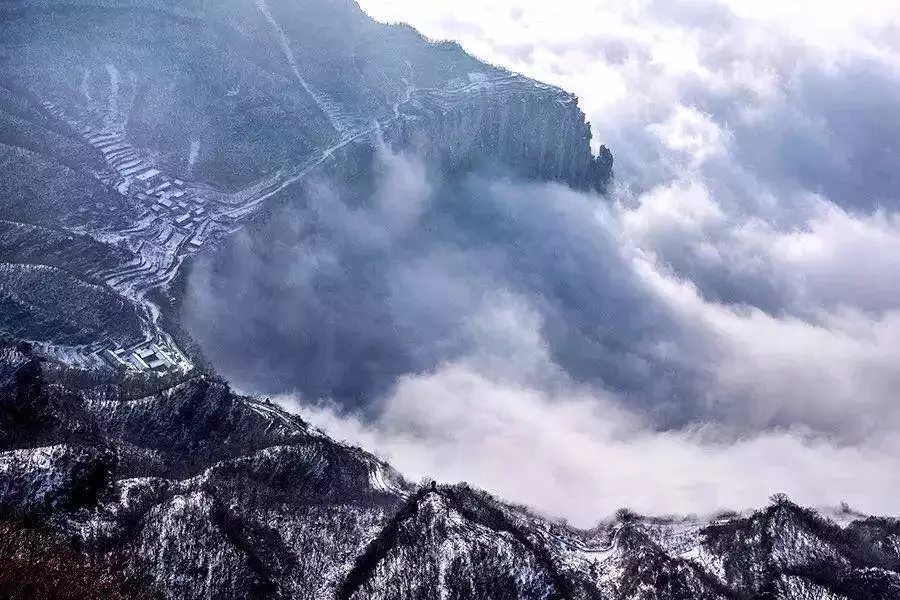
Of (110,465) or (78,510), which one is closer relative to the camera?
(78,510)

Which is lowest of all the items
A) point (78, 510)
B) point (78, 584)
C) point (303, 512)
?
point (78, 584)

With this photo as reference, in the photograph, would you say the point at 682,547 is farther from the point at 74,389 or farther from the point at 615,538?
the point at 74,389

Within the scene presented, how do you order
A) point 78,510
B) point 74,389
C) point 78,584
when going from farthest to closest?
point 74,389 → point 78,510 → point 78,584

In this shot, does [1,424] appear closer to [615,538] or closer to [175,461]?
[175,461]

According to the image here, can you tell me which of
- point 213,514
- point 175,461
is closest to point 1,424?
point 175,461

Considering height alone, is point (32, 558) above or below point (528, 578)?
below

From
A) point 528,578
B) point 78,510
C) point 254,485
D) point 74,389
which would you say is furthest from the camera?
point 74,389
